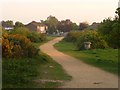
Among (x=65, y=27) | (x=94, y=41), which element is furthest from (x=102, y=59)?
(x=65, y=27)

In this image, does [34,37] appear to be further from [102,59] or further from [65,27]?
[65,27]

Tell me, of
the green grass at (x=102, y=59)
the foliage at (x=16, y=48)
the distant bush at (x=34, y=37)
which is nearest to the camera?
the green grass at (x=102, y=59)

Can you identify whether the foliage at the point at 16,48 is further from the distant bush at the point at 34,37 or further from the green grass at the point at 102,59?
the distant bush at the point at 34,37

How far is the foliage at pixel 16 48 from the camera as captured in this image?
25.1m

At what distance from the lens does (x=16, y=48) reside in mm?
25656

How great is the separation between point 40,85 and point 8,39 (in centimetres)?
1438

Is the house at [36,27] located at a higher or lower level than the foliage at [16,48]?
higher

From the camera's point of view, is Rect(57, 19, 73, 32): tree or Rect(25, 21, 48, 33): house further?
Rect(25, 21, 48, 33): house

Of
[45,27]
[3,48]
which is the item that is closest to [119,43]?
[3,48]

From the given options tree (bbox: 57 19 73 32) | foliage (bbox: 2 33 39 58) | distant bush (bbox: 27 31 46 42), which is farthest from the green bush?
tree (bbox: 57 19 73 32)

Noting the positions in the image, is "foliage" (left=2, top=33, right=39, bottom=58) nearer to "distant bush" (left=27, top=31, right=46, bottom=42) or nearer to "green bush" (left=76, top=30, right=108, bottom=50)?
"green bush" (left=76, top=30, right=108, bottom=50)

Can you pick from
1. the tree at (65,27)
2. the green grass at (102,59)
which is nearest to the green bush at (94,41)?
the green grass at (102,59)

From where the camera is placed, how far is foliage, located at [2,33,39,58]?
25062mm

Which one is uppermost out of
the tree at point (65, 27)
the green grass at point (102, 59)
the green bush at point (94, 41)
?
the tree at point (65, 27)
